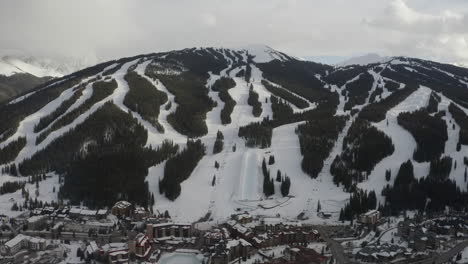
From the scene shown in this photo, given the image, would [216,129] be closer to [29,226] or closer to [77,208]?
[77,208]

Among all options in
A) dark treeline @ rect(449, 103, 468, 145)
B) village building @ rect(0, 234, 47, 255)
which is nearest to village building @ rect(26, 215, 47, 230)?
village building @ rect(0, 234, 47, 255)

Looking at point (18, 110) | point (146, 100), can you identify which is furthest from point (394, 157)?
point (18, 110)

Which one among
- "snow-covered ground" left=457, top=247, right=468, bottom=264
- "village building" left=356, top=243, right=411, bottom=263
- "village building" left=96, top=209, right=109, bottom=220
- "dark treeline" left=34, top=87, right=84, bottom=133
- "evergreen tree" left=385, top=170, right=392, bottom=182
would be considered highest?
"dark treeline" left=34, top=87, right=84, bottom=133

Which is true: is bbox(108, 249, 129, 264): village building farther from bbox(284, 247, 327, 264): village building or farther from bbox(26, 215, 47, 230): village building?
bbox(284, 247, 327, 264): village building

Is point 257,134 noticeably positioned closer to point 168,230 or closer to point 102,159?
point 102,159

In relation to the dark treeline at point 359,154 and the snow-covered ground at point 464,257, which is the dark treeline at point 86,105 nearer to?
the dark treeline at point 359,154

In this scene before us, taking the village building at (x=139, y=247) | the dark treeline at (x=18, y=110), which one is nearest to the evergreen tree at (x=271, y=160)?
the village building at (x=139, y=247)
